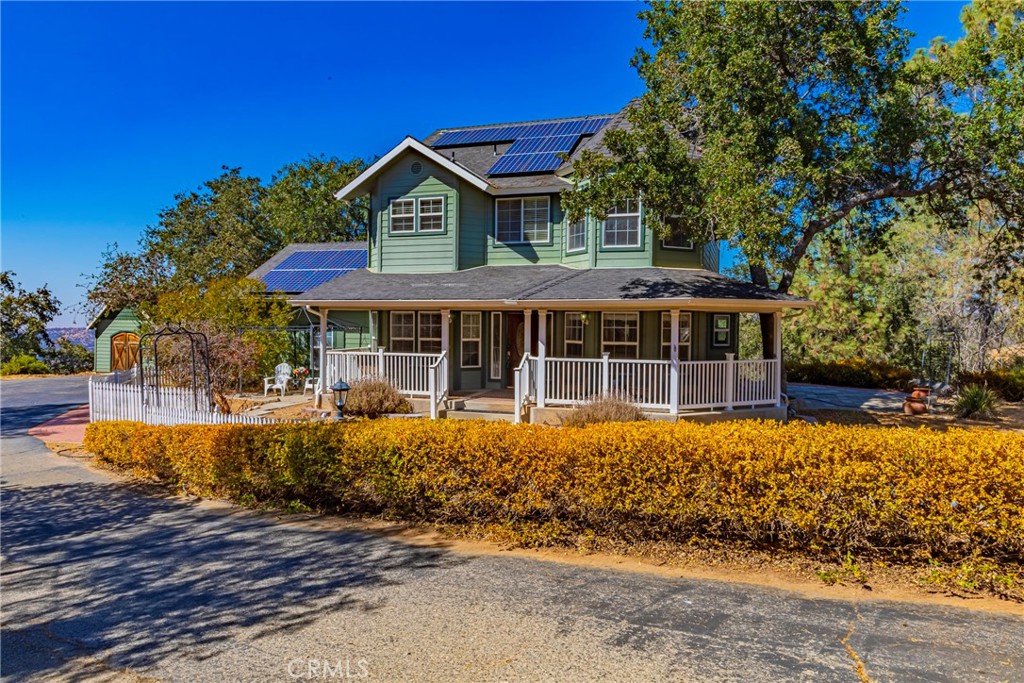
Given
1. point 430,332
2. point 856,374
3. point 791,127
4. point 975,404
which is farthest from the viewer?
point 856,374

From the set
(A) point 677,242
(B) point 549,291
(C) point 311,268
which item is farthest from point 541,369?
(C) point 311,268

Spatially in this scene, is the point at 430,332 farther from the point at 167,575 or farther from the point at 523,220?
the point at 167,575

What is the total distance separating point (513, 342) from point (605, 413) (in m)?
6.21

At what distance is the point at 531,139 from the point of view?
1939cm

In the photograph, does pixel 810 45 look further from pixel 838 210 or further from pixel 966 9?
pixel 966 9

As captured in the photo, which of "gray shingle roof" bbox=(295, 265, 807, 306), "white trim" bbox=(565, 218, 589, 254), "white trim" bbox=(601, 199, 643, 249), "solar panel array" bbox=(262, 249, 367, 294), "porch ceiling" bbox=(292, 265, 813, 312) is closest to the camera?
"porch ceiling" bbox=(292, 265, 813, 312)

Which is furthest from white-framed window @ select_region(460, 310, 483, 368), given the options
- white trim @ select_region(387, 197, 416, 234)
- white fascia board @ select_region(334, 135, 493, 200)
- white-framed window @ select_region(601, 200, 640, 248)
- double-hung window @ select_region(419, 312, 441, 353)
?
white-framed window @ select_region(601, 200, 640, 248)

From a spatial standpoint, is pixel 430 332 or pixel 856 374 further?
pixel 856 374

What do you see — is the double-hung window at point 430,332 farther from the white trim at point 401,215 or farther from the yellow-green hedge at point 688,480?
the yellow-green hedge at point 688,480

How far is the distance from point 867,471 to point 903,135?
9.41m

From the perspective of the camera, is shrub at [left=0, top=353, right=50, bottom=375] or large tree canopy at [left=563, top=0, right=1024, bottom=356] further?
shrub at [left=0, top=353, right=50, bottom=375]

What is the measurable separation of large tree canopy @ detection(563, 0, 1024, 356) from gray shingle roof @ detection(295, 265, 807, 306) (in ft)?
4.12

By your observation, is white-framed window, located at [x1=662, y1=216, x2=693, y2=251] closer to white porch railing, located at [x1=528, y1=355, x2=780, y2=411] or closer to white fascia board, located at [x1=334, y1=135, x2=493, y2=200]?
white porch railing, located at [x1=528, y1=355, x2=780, y2=411]

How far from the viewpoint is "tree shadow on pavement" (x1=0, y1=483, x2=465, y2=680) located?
5.23 meters
